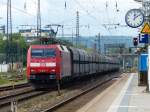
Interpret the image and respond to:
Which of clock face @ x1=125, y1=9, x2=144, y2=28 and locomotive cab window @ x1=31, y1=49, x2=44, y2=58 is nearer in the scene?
clock face @ x1=125, y1=9, x2=144, y2=28

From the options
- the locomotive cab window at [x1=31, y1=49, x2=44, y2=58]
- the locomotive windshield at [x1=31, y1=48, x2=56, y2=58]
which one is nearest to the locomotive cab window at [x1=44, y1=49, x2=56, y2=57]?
the locomotive windshield at [x1=31, y1=48, x2=56, y2=58]

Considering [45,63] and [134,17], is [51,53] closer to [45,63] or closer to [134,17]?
[45,63]

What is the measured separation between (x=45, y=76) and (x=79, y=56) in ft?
40.5

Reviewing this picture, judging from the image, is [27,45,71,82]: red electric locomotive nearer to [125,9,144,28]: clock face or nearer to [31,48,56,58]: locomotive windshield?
[31,48,56,58]: locomotive windshield

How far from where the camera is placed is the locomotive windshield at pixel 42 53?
3712cm

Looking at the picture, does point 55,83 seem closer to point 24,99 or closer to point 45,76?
point 45,76

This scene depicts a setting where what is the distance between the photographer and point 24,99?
1118 inches

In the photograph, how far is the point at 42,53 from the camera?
37.2 meters

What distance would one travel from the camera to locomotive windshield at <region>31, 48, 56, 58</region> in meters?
37.1

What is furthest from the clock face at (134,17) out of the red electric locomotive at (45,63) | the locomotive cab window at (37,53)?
the locomotive cab window at (37,53)

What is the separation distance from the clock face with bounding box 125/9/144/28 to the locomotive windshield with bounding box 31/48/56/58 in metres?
7.74

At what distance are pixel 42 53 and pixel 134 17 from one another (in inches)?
335

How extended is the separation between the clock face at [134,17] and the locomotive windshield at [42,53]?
7.74 metres

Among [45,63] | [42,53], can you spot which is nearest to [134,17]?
[45,63]
